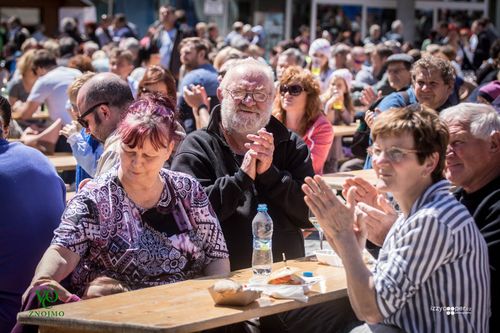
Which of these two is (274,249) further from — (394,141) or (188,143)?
(394,141)

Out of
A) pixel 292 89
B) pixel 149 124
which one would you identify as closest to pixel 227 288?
pixel 149 124

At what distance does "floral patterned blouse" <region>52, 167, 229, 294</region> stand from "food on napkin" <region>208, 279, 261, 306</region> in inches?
24.5

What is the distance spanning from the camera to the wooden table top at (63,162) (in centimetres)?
773

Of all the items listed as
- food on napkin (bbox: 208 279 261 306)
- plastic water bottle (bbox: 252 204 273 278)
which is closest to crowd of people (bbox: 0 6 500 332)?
plastic water bottle (bbox: 252 204 273 278)

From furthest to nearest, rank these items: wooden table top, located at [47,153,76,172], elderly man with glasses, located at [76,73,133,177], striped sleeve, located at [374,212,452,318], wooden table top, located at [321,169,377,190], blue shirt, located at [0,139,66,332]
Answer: wooden table top, located at [47,153,76,172] < wooden table top, located at [321,169,377,190] < elderly man with glasses, located at [76,73,133,177] < blue shirt, located at [0,139,66,332] < striped sleeve, located at [374,212,452,318]

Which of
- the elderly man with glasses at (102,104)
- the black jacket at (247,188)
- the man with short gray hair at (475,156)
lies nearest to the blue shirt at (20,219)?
the elderly man with glasses at (102,104)

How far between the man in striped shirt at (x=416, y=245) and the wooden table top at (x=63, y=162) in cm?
461

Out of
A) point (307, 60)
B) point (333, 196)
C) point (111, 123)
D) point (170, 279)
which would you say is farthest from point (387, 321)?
point (307, 60)

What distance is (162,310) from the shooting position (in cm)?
343

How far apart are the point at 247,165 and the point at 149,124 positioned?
2.71ft

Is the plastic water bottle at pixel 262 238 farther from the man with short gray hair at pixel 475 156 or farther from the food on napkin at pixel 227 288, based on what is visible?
the man with short gray hair at pixel 475 156

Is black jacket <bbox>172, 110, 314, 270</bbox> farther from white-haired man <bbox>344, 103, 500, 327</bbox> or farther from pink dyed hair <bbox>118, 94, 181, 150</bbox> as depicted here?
white-haired man <bbox>344, 103, 500, 327</bbox>

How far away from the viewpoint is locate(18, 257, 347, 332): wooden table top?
326cm

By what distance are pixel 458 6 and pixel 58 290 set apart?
2808 cm
